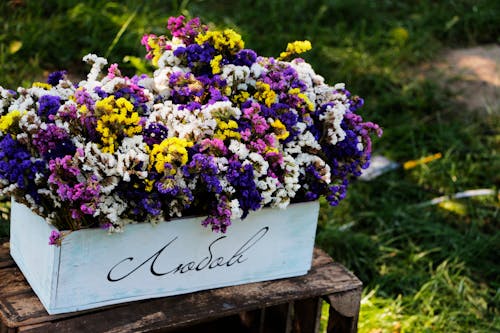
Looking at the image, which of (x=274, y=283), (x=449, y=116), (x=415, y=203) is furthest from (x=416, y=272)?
(x=449, y=116)

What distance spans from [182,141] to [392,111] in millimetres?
2692

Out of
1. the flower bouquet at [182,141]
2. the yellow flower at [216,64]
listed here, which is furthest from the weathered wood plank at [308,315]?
the yellow flower at [216,64]

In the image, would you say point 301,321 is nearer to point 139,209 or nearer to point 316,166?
point 316,166

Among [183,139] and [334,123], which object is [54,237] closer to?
[183,139]

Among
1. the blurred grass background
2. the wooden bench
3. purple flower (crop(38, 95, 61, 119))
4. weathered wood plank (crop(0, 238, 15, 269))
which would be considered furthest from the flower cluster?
the blurred grass background

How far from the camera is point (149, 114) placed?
2.01 meters

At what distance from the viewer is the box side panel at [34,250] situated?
6.03ft

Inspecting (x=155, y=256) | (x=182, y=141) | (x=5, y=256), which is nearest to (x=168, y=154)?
(x=182, y=141)

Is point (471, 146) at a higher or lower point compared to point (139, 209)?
lower

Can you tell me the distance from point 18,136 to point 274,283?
803 millimetres

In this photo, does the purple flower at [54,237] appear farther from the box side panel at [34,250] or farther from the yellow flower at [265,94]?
the yellow flower at [265,94]

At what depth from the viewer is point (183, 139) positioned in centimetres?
Answer: 187

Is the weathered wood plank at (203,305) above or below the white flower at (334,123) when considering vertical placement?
below

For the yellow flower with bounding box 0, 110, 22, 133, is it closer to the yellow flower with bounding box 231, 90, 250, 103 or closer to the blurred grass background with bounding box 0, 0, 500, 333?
the yellow flower with bounding box 231, 90, 250, 103
